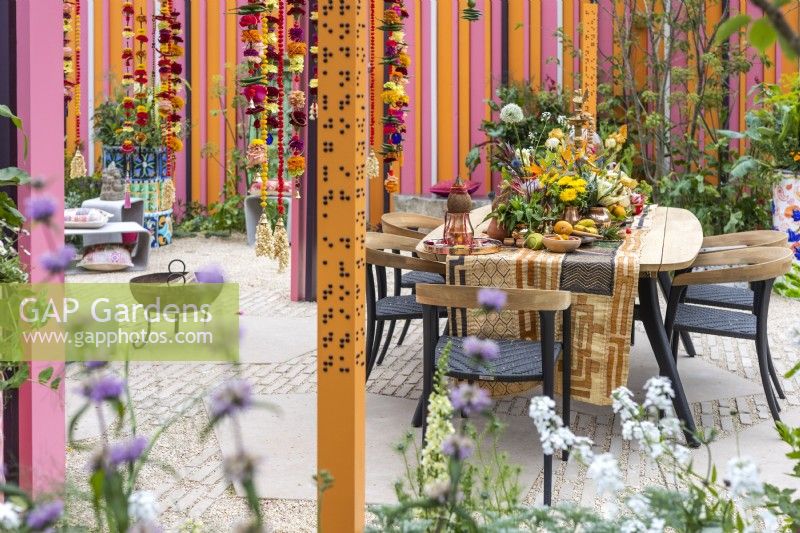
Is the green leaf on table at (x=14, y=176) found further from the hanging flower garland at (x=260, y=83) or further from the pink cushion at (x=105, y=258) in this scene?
the pink cushion at (x=105, y=258)

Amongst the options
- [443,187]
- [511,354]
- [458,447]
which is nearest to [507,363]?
[511,354]

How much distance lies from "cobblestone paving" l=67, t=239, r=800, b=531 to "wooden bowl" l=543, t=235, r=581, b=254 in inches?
34.0

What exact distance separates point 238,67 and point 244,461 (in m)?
10.9

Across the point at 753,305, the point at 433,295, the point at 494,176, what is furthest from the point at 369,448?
the point at 494,176

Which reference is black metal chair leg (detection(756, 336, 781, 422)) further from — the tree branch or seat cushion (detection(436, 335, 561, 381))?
the tree branch

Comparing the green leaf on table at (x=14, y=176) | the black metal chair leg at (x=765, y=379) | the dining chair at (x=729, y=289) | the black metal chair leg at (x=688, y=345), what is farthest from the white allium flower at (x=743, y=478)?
the black metal chair leg at (x=688, y=345)

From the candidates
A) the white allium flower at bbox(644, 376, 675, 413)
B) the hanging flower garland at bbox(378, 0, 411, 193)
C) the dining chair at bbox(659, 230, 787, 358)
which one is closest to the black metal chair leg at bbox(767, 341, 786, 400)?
the dining chair at bbox(659, 230, 787, 358)

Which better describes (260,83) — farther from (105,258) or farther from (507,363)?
(105,258)

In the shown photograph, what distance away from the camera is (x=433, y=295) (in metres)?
4.49

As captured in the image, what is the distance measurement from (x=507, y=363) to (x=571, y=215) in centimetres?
127

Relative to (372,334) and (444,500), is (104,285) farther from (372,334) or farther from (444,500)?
(444,500)

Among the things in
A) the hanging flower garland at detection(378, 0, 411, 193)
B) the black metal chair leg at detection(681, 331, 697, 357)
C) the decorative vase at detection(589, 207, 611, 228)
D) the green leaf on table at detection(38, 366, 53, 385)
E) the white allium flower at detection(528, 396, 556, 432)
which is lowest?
the black metal chair leg at detection(681, 331, 697, 357)

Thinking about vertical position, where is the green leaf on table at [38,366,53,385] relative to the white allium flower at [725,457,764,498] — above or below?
below

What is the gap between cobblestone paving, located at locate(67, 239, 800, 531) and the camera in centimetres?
423
